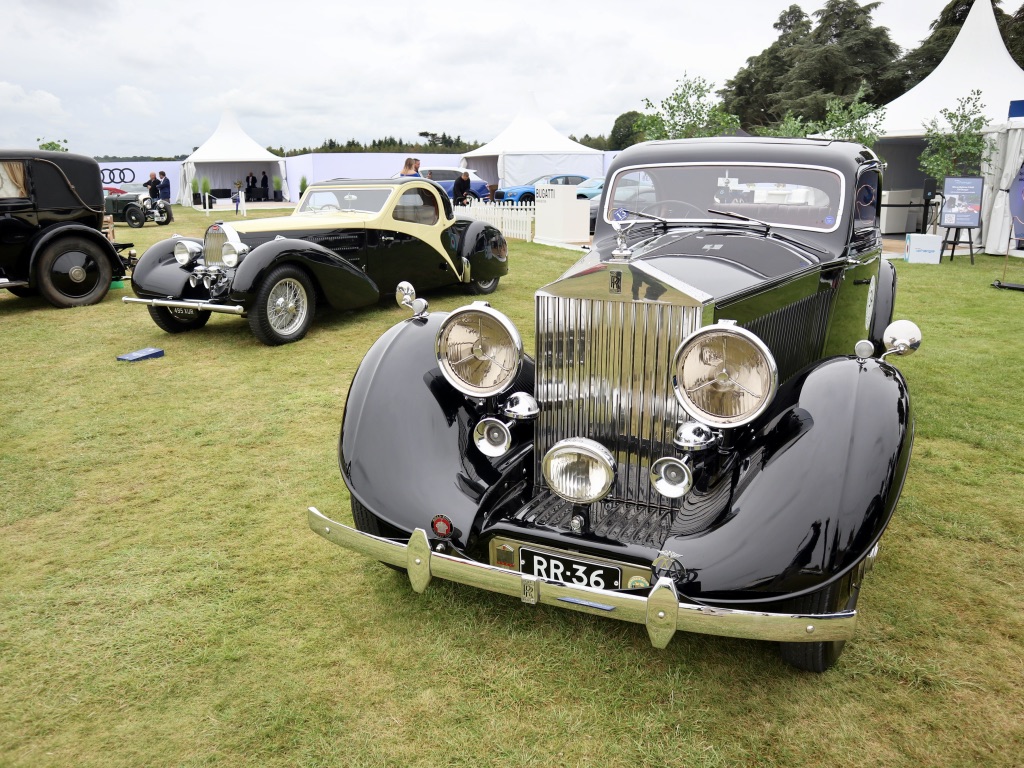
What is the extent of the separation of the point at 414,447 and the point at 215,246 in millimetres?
5496

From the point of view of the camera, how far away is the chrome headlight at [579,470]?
2.47 m

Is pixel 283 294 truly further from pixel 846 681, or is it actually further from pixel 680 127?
pixel 680 127

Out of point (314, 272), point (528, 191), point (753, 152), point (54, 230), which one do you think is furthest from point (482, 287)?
point (528, 191)

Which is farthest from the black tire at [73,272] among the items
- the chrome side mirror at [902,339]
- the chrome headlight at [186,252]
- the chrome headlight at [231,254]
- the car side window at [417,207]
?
the chrome side mirror at [902,339]

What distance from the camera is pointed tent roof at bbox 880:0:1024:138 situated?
1487 centimetres

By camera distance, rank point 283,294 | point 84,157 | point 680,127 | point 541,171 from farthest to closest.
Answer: point 541,171 → point 680,127 → point 84,157 → point 283,294

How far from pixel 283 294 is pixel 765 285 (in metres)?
5.43

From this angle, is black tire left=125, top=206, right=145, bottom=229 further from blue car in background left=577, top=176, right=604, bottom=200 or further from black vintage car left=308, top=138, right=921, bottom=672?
black vintage car left=308, top=138, right=921, bottom=672

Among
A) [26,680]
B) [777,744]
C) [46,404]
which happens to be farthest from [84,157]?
[777,744]

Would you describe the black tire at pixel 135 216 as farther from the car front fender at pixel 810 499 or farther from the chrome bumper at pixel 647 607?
the car front fender at pixel 810 499

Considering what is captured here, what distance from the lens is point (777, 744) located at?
227 centimetres

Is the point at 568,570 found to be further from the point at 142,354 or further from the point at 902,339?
the point at 142,354

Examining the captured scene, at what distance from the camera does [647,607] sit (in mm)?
2150

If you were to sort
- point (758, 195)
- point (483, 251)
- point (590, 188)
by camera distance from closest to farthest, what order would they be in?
point (758, 195), point (483, 251), point (590, 188)
